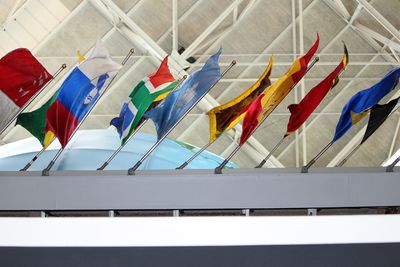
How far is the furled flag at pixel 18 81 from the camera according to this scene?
8.94 m

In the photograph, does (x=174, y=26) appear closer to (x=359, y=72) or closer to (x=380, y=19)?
(x=380, y=19)

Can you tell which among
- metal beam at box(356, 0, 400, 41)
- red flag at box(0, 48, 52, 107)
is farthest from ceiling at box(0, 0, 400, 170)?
red flag at box(0, 48, 52, 107)

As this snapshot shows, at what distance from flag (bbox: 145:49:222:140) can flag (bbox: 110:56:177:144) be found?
1.17 feet

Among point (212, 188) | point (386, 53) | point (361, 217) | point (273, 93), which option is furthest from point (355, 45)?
point (361, 217)

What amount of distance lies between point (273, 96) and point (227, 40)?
14422 mm

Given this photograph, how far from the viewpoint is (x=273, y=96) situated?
9.40 meters

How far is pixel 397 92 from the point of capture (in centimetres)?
2278

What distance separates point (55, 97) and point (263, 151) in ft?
50.6

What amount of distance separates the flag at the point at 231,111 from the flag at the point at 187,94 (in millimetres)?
384

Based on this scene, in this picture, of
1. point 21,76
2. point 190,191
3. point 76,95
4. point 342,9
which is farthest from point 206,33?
point 190,191

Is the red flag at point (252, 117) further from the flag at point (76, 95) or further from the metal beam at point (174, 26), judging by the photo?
the metal beam at point (174, 26)

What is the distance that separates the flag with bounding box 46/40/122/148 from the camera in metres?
9.07

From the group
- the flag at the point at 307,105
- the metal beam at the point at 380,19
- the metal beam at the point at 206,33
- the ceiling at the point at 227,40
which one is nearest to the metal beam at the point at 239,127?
the ceiling at the point at 227,40

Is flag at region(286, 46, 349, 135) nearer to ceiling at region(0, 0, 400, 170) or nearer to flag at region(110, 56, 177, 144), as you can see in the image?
flag at region(110, 56, 177, 144)
